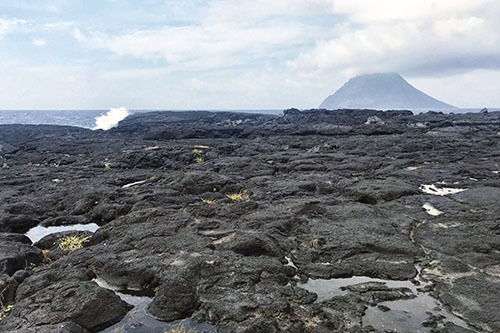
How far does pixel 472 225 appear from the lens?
1220 cm

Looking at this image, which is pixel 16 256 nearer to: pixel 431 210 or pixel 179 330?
pixel 179 330

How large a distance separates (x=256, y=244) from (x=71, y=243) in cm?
663

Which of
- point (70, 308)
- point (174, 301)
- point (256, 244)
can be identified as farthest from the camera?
point (256, 244)

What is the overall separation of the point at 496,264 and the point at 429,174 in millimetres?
11445

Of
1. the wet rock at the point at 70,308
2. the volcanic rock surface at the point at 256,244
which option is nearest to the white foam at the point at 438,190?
the volcanic rock surface at the point at 256,244

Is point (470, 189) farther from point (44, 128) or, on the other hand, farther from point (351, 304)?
point (44, 128)

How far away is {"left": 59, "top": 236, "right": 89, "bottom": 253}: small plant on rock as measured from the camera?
38.2 ft

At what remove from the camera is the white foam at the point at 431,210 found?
13.8 meters

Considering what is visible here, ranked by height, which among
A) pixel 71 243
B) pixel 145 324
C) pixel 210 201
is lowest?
pixel 145 324

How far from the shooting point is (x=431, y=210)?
14.2 m

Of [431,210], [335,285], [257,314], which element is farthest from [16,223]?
[431,210]

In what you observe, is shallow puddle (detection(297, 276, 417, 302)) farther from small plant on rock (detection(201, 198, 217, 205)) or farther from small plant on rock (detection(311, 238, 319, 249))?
small plant on rock (detection(201, 198, 217, 205))

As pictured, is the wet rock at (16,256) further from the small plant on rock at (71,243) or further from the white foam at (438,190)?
the white foam at (438,190)

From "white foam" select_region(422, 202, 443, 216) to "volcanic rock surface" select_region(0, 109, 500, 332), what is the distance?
30cm
